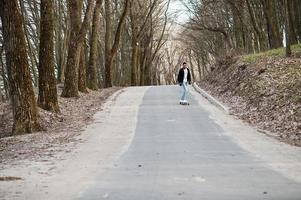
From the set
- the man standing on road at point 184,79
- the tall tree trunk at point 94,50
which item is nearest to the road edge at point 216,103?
the man standing on road at point 184,79

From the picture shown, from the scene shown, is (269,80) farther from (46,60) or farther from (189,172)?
(189,172)

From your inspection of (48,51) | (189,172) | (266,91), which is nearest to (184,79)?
(266,91)

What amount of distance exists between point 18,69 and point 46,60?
3.94m

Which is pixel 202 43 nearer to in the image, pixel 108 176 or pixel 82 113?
pixel 82 113

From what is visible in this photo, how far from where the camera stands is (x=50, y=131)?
655 inches

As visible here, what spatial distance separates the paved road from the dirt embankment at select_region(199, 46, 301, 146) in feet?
6.82

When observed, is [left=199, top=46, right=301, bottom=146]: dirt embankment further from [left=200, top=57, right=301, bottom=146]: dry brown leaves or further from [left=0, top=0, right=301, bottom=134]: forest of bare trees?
[left=0, top=0, right=301, bottom=134]: forest of bare trees

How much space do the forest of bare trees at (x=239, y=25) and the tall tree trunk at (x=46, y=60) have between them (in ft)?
38.8

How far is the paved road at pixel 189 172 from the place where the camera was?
7711 millimetres

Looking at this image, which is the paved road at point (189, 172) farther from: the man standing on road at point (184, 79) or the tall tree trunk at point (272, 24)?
Answer: the tall tree trunk at point (272, 24)

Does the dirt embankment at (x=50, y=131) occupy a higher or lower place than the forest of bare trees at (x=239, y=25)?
lower

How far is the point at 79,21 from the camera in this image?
84.9ft

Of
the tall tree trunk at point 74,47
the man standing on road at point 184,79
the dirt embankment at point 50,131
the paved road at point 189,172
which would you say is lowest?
the paved road at point 189,172

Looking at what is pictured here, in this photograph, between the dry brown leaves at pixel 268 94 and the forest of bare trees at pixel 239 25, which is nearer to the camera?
the dry brown leaves at pixel 268 94
